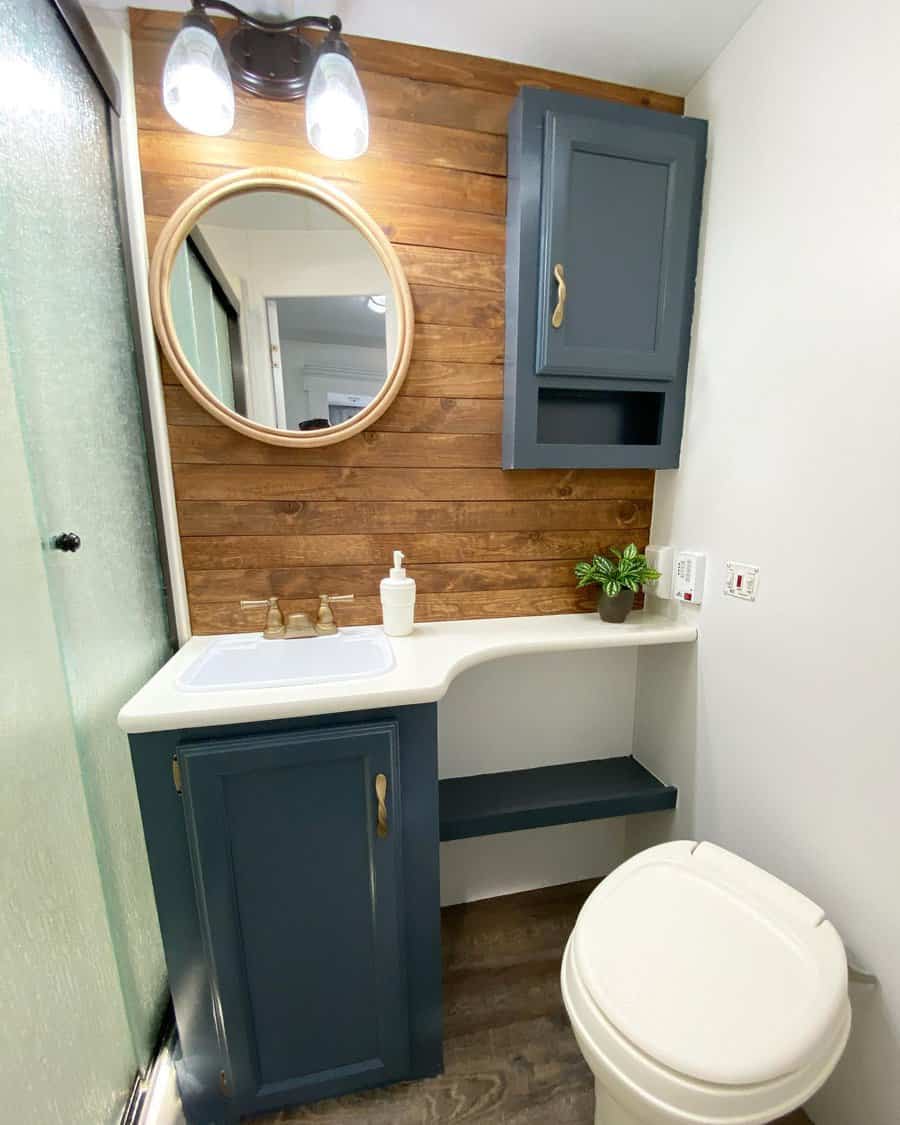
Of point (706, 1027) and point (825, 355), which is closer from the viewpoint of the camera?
point (706, 1027)

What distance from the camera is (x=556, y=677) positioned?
1450 mm

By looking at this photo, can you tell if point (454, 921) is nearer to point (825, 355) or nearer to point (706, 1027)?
point (706, 1027)

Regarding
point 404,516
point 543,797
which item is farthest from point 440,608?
point 543,797

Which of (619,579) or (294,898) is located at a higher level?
(619,579)

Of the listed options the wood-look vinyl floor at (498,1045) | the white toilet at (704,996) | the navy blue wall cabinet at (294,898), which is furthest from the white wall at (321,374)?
the wood-look vinyl floor at (498,1045)

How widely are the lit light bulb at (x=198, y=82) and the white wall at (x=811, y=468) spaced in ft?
3.68

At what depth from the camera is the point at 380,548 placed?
1.27m

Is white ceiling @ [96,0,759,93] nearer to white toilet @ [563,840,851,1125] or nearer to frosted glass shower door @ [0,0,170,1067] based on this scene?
frosted glass shower door @ [0,0,170,1067]

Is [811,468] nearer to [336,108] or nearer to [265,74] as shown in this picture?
[336,108]

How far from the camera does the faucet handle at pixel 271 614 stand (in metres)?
1.19

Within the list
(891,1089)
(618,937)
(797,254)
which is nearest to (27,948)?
(618,937)

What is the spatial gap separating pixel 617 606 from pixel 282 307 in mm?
1162

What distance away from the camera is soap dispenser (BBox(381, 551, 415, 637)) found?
3.90 feet

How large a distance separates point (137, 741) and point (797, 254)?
1.56m
